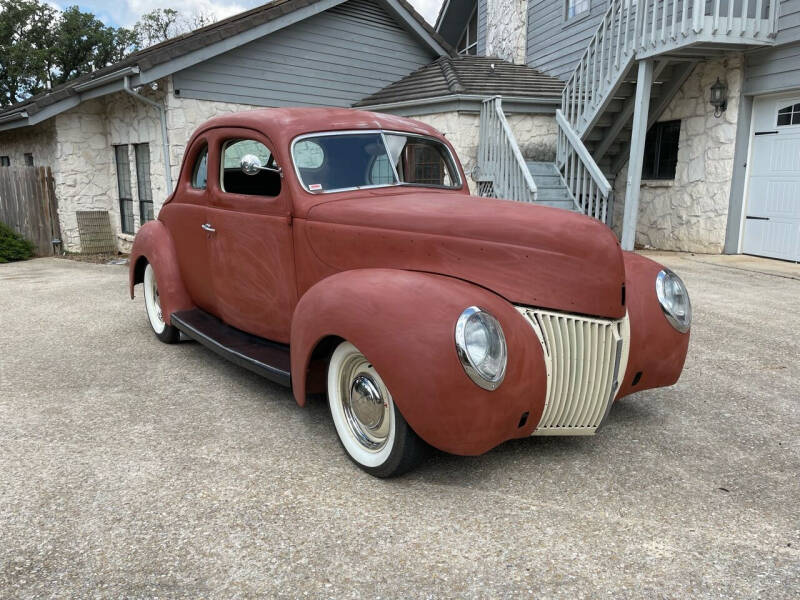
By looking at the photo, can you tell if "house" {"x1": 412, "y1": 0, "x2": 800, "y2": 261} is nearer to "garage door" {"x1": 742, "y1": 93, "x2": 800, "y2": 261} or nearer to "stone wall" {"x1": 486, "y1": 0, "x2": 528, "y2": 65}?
"garage door" {"x1": 742, "y1": 93, "x2": 800, "y2": 261}

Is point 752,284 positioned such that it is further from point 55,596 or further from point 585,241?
point 55,596

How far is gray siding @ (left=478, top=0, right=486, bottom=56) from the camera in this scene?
16.9 m

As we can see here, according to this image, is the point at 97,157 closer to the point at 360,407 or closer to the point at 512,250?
the point at 360,407

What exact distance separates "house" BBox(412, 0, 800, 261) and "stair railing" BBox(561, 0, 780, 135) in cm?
2

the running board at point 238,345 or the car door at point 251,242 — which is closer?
the running board at point 238,345

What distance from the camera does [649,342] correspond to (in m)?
3.02

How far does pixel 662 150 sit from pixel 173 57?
8.91m

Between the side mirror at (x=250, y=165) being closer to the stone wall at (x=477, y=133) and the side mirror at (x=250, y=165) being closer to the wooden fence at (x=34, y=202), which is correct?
the stone wall at (x=477, y=133)

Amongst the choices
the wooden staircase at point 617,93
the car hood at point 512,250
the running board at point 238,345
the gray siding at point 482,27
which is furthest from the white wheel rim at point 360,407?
the gray siding at point 482,27

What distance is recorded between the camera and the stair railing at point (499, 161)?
9266 millimetres

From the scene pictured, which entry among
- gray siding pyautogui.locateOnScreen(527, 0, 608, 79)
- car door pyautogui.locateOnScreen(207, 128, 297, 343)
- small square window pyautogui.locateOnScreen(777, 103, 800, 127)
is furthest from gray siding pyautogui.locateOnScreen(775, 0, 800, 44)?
car door pyautogui.locateOnScreen(207, 128, 297, 343)

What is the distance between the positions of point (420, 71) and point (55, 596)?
1383 cm

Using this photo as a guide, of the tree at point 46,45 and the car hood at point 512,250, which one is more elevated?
the tree at point 46,45

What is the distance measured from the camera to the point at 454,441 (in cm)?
241
